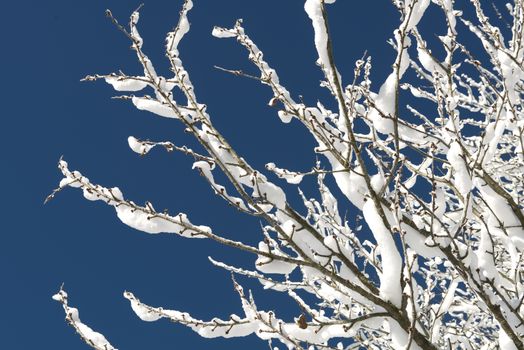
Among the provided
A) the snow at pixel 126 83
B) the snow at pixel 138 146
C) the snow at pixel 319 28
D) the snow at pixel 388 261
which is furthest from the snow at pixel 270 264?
the snow at pixel 126 83

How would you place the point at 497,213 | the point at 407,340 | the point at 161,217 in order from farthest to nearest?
the point at 497,213
the point at 407,340
the point at 161,217

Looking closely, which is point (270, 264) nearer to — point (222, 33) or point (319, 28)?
point (319, 28)

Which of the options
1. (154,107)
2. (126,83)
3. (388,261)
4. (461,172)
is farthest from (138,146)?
(461,172)

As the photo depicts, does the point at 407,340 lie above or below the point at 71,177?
below

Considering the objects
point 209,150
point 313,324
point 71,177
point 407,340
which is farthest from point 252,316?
point 71,177

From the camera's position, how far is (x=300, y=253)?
6.98ft

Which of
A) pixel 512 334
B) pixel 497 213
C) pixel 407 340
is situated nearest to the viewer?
pixel 407 340

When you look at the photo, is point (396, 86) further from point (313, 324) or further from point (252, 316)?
point (252, 316)

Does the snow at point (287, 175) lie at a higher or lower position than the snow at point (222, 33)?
lower

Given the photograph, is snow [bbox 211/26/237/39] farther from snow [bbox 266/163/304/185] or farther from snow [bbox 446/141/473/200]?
snow [bbox 446/141/473/200]

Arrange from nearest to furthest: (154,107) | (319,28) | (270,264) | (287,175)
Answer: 1. (319,28)
2. (270,264)
3. (154,107)
4. (287,175)

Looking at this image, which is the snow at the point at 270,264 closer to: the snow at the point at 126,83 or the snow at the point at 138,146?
the snow at the point at 138,146

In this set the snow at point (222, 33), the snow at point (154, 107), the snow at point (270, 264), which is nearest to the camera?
the snow at point (270, 264)

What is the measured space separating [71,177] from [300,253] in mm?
977
